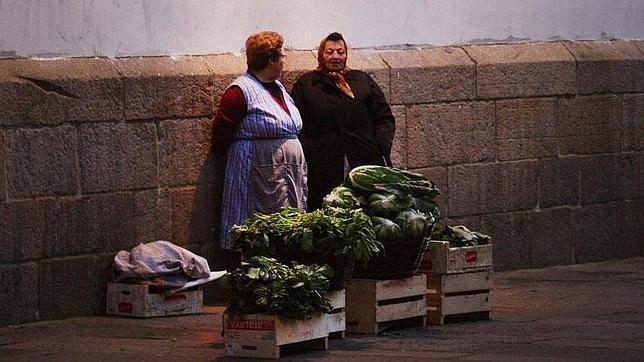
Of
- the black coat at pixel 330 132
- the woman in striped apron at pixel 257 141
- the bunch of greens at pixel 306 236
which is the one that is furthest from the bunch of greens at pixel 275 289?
the black coat at pixel 330 132

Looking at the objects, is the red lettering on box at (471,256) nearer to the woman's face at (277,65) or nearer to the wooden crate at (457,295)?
the wooden crate at (457,295)

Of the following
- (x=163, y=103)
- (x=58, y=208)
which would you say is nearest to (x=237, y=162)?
(x=163, y=103)

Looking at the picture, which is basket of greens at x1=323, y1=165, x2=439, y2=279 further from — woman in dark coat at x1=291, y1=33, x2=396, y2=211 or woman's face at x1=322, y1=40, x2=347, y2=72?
woman's face at x1=322, y1=40, x2=347, y2=72

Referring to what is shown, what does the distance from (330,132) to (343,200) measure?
1.63 m

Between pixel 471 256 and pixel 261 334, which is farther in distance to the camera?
pixel 471 256

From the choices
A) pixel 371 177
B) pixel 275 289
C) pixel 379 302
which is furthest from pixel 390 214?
pixel 275 289

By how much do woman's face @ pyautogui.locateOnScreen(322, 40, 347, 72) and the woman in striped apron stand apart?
18.5 inches

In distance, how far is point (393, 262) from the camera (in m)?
10.3

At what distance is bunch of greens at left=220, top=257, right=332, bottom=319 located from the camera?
30.3ft

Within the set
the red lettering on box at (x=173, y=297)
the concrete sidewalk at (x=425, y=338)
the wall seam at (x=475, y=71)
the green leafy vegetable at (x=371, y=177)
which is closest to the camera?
the concrete sidewalk at (x=425, y=338)

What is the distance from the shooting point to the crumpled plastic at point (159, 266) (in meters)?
10.8

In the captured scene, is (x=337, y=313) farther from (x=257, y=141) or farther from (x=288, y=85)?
(x=288, y=85)

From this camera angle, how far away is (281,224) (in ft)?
32.1

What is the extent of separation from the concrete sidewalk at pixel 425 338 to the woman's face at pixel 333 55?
1.92 m
